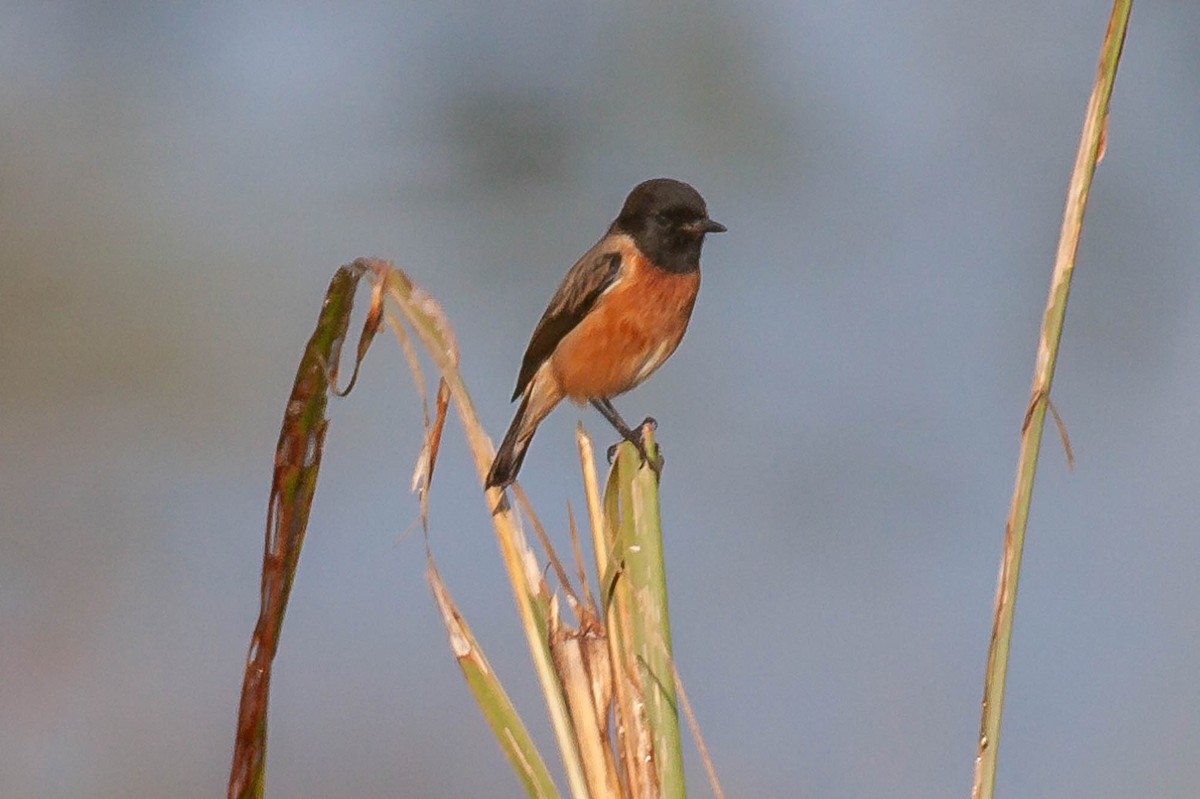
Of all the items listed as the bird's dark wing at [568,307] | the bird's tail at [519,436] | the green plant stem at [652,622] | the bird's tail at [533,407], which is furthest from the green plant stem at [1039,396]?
the bird's dark wing at [568,307]

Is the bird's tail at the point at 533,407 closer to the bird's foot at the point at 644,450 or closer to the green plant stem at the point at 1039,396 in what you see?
the bird's foot at the point at 644,450

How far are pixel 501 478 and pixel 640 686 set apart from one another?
259 millimetres

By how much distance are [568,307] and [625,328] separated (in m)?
0.16

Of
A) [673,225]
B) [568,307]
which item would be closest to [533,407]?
[568,307]

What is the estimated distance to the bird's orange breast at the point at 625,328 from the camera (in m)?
3.07

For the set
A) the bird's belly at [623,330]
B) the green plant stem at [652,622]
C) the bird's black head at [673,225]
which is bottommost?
the green plant stem at [652,622]

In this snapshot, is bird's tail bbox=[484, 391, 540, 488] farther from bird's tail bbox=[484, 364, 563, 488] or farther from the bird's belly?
the bird's belly

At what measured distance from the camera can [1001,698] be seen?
41.9 inches

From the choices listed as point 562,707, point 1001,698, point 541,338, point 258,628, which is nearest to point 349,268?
point 258,628

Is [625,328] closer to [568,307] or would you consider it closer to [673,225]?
[568,307]

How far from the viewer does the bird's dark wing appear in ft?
10.1

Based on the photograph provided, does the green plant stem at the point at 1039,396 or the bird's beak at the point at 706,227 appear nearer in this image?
the green plant stem at the point at 1039,396

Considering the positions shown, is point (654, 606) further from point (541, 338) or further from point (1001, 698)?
point (541, 338)

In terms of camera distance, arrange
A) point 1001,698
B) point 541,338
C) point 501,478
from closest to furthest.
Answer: point 1001,698 → point 501,478 → point 541,338
